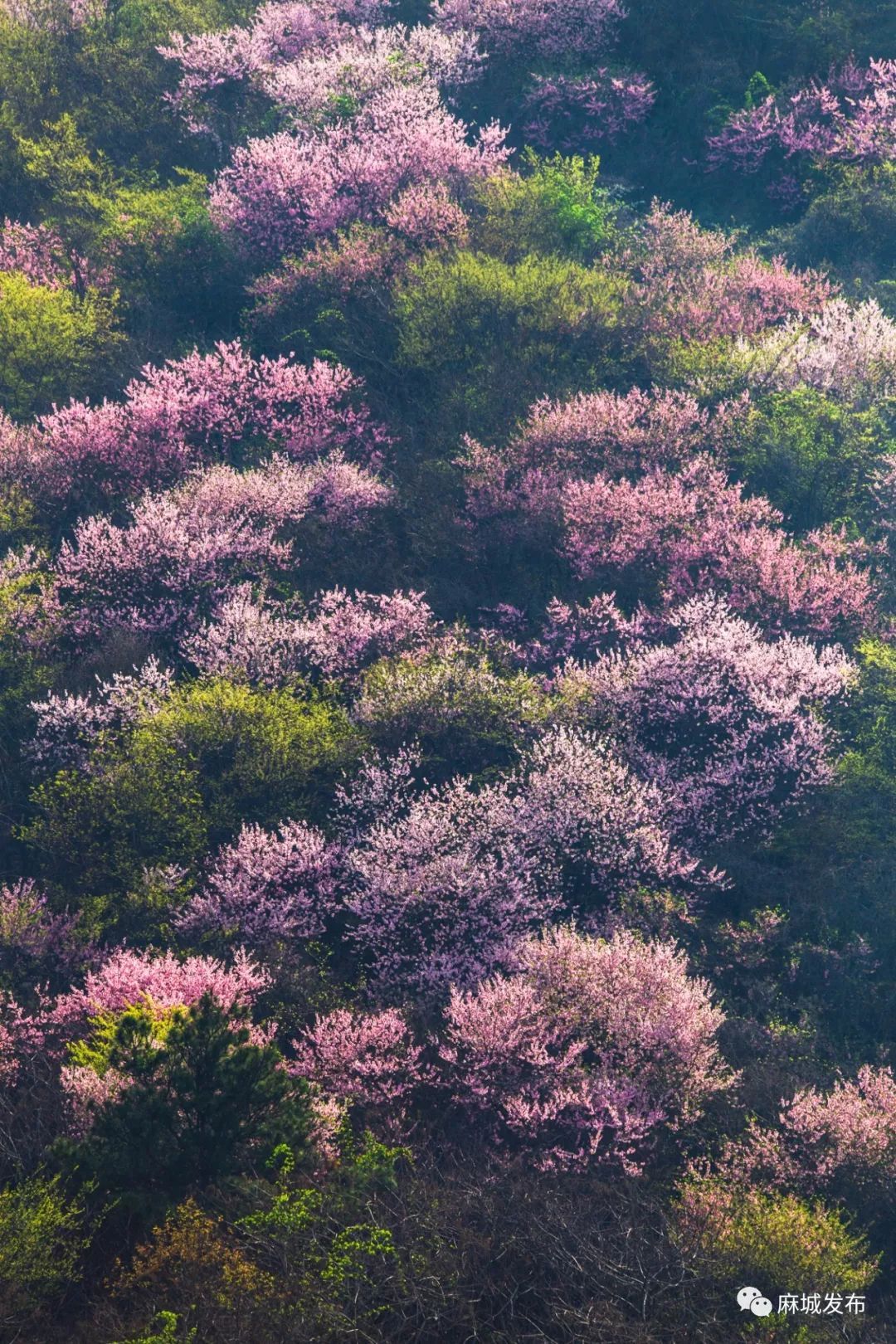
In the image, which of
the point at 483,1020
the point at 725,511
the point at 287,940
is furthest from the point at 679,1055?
the point at 725,511

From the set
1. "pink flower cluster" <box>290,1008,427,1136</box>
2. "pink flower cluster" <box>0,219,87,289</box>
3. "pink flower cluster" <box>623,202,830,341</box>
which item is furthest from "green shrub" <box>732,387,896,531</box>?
"pink flower cluster" <box>0,219,87,289</box>

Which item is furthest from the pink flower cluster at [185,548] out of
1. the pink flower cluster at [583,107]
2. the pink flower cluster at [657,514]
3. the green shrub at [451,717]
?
the pink flower cluster at [583,107]

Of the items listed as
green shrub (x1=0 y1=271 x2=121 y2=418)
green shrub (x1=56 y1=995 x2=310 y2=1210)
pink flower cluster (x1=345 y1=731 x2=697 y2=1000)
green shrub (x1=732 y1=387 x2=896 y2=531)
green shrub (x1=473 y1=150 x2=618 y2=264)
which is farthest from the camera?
green shrub (x1=473 y1=150 x2=618 y2=264)

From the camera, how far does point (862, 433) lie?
41406 millimetres

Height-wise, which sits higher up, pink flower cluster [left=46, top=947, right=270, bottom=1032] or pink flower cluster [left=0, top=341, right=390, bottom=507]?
pink flower cluster [left=0, top=341, right=390, bottom=507]

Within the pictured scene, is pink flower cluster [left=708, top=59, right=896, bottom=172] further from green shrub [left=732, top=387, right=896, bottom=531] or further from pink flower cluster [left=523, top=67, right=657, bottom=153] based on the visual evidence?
green shrub [left=732, top=387, right=896, bottom=531]

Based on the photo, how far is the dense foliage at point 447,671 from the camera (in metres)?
21.1

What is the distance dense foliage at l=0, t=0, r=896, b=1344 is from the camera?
832 inches

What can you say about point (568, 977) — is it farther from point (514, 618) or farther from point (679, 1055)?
point (514, 618)

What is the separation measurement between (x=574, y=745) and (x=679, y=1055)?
862 centimetres

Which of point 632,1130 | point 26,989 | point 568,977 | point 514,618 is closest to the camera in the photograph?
point 632,1130

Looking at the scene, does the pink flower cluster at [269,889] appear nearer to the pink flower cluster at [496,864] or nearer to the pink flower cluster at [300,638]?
the pink flower cluster at [496,864]

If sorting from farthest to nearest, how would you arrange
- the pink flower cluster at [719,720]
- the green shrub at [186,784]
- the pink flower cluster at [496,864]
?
the pink flower cluster at [719,720] < the green shrub at [186,784] < the pink flower cluster at [496,864]

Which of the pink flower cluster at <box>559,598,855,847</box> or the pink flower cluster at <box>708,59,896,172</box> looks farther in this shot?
the pink flower cluster at <box>708,59,896,172</box>
